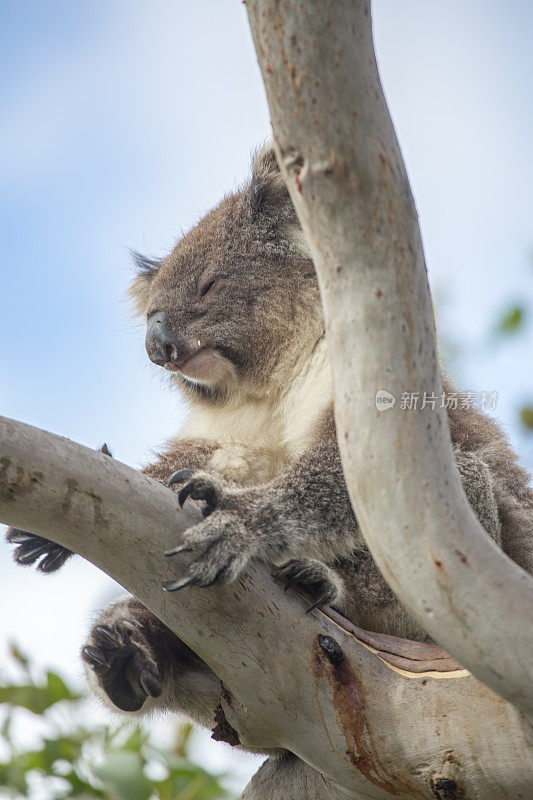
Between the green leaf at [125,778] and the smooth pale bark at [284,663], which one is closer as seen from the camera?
the green leaf at [125,778]

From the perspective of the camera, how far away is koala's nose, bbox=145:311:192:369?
4090 millimetres

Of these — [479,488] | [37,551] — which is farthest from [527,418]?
[37,551]

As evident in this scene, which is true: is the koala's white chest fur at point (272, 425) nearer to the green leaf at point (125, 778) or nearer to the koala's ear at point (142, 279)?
the koala's ear at point (142, 279)

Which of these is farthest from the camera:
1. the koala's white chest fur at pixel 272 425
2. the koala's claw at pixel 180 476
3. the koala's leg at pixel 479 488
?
the koala's white chest fur at pixel 272 425

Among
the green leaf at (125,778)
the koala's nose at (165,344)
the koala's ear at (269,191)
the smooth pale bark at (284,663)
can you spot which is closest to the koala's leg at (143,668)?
the smooth pale bark at (284,663)

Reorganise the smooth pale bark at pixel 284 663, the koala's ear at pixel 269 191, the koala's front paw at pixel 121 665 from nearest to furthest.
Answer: the smooth pale bark at pixel 284 663
the koala's front paw at pixel 121 665
the koala's ear at pixel 269 191

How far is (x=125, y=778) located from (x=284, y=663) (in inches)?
36.0

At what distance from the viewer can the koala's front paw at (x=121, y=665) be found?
289cm

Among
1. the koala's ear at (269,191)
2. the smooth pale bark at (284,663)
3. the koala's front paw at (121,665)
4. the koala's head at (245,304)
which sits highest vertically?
the koala's ear at (269,191)

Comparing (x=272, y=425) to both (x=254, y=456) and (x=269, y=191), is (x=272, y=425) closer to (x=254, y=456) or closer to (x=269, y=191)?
(x=254, y=456)

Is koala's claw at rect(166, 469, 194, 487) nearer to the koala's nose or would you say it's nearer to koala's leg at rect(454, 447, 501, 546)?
koala's leg at rect(454, 447, 501, 546)

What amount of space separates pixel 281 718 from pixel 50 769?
0.99 m

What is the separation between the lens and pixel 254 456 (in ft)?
12.9

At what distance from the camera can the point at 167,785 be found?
1.98 meters
